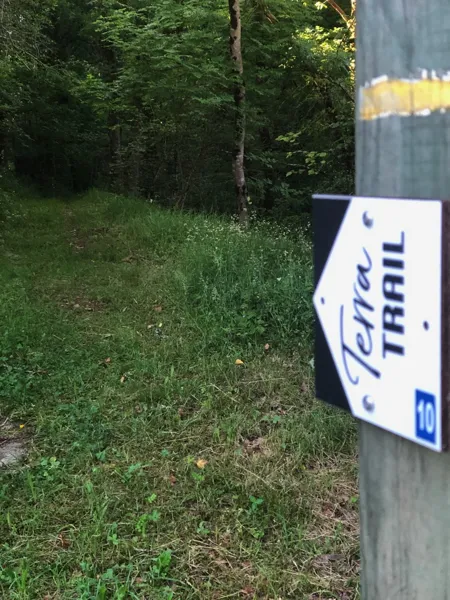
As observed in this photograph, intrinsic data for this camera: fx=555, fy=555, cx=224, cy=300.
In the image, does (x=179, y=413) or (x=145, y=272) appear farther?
(x=145, y=272)

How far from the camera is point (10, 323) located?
17.1 feet

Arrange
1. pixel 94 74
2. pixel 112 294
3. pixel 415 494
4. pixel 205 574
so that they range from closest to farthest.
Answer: pixel 415 494 < pixel 205 574 < pixel 112 294 < pixel 94 74

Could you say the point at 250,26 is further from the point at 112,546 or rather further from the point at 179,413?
the point at 112,546

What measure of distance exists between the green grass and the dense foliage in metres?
4.49

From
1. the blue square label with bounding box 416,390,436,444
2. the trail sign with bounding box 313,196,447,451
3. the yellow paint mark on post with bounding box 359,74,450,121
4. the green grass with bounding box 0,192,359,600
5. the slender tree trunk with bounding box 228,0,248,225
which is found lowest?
the green grass with bounding box 0,192,359,600

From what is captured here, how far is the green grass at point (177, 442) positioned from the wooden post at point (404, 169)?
1.55m

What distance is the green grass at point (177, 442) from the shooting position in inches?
96.2

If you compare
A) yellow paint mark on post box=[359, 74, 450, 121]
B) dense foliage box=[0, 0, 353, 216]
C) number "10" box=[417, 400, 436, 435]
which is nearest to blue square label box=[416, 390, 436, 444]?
number "10" box=[417, 400, 436, 435]

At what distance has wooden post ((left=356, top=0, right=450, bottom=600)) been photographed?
0.85 m

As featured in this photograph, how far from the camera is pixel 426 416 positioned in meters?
0.86

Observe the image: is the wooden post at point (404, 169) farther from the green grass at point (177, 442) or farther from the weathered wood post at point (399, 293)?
the green grass at point (177, 442)

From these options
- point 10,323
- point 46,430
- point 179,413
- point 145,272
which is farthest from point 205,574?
point 145,272

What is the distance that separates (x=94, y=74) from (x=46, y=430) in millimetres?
15380

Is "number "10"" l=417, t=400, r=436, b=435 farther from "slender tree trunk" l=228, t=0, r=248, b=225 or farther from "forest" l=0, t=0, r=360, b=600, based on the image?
"slender tree trunk" l=228, t=0, r=248, b=225
